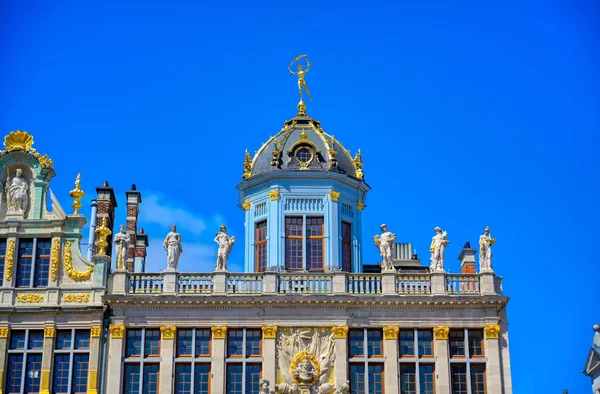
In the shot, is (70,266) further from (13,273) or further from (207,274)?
(207,274)

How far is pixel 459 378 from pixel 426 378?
1.26 m

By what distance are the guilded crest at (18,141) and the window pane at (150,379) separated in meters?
10.4

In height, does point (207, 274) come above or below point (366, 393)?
above

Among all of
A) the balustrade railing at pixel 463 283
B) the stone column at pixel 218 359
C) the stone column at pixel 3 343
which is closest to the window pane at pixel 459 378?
the balustrade railing at pixel 463 283

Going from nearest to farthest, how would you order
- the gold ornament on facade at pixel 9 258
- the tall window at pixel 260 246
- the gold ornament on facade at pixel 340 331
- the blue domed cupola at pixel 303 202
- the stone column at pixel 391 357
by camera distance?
1. the stone column at pixel 391 357
2. the gold ornament on facade at pixel 340 331
3. the gold ornament on facade at pixel 9 258
4. the blue domed cupola at pixel 303 202
5. the tall window at pixel 260 246

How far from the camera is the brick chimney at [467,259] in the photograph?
A: 53.2 metres

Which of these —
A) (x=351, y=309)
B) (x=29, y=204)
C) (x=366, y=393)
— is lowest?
(x=366, y=393)

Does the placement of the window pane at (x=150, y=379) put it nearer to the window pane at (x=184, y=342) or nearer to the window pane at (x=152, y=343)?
the window pane at (x=152, y=343)

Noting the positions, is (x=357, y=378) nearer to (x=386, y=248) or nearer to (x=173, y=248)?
(x=386, y=248)

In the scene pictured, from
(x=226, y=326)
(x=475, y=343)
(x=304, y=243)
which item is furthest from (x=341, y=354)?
(x=304, y=243)

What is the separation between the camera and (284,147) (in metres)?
50.0

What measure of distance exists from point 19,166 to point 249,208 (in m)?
9.62

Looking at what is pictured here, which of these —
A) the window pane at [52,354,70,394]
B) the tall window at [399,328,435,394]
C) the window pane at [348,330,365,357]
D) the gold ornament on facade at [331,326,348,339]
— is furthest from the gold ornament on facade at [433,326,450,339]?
the window pane at [52,354,70,394]

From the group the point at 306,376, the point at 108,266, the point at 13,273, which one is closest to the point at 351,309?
the point at 306,376
